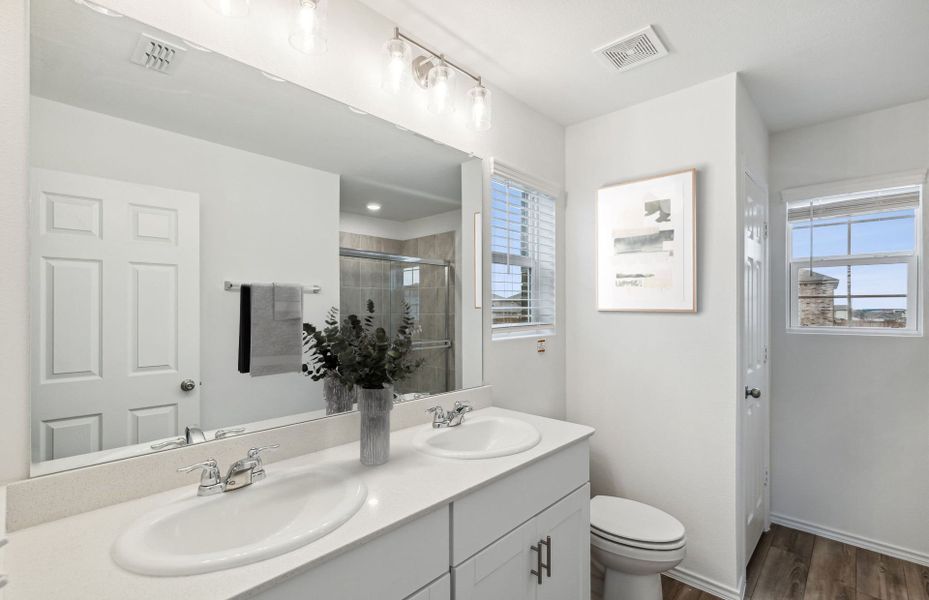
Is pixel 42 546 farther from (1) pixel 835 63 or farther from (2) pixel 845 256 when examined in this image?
(2) pixel 845 256

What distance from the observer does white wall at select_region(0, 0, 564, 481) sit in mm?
908

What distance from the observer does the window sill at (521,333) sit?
2.13 m

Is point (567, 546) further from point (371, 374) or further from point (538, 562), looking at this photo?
point (371, 374)

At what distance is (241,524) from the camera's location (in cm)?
104

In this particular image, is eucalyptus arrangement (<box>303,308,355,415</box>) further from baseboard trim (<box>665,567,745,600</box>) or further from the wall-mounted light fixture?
baseboard trim (<box>665,567,745,600</box>)

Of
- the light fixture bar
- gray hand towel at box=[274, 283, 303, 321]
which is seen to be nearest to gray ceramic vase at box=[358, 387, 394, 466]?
gray hand towel at box=[274, 283, 303, 321]

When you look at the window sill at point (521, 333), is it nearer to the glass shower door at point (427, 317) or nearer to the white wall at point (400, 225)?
the glass shower door at point (427, 317)

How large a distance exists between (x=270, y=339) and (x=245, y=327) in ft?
0.27

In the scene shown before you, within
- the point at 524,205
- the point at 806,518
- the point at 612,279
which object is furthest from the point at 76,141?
the point at 806,518

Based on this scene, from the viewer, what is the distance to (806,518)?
2.59 metres

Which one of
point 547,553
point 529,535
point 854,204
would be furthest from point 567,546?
point 854,204

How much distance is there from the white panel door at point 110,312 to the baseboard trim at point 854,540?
322 centimetres

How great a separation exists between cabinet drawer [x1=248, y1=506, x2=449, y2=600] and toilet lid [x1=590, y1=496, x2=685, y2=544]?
1.03 meters

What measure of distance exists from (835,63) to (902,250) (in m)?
1.14
